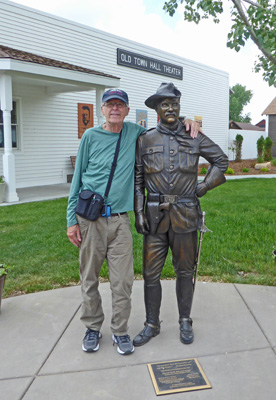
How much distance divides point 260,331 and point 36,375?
1.86 metres

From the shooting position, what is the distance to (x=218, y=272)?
4.85 metres

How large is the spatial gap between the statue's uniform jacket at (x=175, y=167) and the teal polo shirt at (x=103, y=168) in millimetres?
135

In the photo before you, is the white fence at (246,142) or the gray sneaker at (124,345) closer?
the gray sneaker at (124,345)

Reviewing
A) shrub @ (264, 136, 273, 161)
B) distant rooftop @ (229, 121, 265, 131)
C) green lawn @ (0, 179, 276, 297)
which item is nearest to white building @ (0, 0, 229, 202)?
green lawn @ (0, 179, 276, 297)

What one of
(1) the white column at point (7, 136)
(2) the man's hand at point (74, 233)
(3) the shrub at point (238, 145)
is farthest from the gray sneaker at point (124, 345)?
(3) the shrub at point (238, 145)

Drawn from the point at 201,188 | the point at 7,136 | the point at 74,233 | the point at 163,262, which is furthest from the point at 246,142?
the point at 74,233

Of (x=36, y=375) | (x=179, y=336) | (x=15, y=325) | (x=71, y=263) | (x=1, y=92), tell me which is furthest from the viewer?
(x=1, y=92)

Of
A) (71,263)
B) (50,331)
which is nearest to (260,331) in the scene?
(50,331)

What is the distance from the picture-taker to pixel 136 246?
5.93 m

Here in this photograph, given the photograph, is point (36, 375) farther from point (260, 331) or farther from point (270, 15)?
point (270, 15)

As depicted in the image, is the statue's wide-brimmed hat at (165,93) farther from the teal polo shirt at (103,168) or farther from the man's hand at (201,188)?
the man's hand at (201,188)

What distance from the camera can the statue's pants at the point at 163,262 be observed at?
3.21 metres

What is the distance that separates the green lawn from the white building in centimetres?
269

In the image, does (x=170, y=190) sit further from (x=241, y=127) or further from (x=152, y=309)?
(x=241, y=127)
